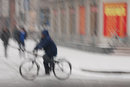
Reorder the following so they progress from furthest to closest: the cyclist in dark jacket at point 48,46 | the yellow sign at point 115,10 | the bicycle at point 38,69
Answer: the yellow sign at point 115,10
the bicycle at point 38,69
the cyclist in dark jacket at point 48,46

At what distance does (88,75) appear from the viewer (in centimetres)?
1598

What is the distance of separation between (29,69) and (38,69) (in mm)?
336

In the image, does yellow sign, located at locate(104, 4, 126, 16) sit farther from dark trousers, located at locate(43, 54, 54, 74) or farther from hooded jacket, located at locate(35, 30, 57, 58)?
hooded jacket, located at locate(35, 30, 57, 58)

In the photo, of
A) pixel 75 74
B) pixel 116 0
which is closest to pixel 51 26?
pixel 116 0

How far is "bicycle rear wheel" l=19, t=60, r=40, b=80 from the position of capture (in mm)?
14281

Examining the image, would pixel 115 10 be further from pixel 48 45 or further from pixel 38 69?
pixel 38 69

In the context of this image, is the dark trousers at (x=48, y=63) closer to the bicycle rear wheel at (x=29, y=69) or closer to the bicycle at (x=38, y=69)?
the bicycle at (x=38, y=69)

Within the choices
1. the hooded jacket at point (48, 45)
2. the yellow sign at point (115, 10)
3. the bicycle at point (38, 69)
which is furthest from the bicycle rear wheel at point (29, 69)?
the yellow sign at point (115, 10)

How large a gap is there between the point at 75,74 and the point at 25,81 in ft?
9.47

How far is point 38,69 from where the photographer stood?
1424 centimetres

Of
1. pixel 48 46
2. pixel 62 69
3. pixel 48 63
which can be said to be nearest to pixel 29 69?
pixel 48 63

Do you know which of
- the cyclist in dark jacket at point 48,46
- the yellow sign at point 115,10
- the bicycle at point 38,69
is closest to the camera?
the cyclist in dark jacket at point 48,46

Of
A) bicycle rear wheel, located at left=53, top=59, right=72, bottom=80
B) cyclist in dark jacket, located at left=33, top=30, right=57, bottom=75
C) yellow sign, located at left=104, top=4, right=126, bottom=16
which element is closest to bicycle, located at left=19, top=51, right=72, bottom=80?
bicycle rear wheel, located at left=53, top=59, right=72, bottom=80

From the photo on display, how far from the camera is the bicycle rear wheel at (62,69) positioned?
14281 mm
